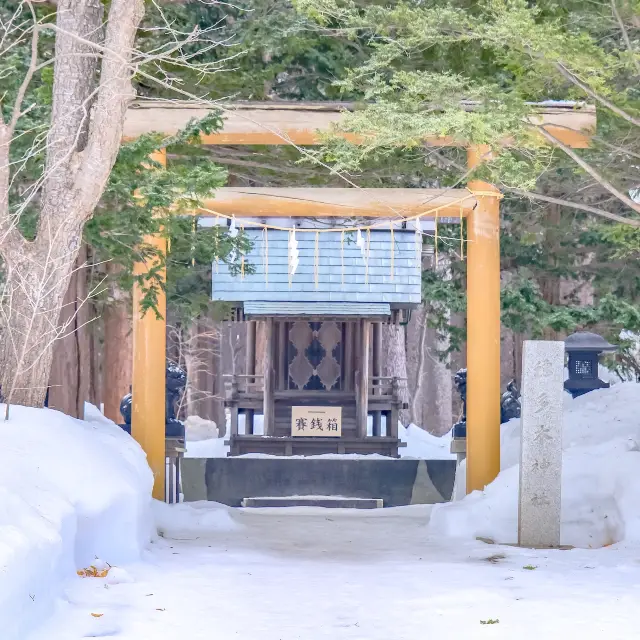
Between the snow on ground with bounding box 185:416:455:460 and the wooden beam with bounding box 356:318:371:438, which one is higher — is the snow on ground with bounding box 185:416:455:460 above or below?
below

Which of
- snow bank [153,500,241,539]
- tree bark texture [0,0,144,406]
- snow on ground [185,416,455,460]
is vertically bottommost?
snow on ground [185,416,455,460]

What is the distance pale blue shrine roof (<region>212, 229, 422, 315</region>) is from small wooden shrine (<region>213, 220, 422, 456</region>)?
0.02m

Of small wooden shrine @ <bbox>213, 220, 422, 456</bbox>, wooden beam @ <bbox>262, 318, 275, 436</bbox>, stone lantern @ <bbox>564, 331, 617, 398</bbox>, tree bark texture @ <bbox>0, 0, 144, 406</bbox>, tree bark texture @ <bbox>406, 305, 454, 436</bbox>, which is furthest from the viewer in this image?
tree bark texture @ <bbox>406, 305, 454, 436</bbox>

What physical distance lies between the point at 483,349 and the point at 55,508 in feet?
24.0

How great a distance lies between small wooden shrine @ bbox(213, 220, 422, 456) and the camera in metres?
19.0

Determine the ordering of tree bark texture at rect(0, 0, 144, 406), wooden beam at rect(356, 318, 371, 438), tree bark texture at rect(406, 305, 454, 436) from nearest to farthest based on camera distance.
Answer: tree bark texture at rect(0, 0, 144, 406)
wooden beam at rect(356, 318, 371, 438)
tree bark texture at rect(406, 305, 454, 436)

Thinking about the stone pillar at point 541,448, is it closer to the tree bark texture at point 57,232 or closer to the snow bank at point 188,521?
the snow bank at point 188,521

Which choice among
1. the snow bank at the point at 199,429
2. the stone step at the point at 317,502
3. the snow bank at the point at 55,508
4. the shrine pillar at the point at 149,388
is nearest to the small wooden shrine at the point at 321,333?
the stone step at the point at 317,502

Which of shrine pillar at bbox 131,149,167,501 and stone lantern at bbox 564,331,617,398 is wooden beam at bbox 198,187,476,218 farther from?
stone lantern at bbox 564,331,617,398

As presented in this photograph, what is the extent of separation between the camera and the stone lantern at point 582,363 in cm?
1545

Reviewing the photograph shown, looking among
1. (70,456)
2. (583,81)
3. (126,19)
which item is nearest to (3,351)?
(70,456)

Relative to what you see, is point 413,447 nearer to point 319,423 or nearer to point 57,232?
point 319,423

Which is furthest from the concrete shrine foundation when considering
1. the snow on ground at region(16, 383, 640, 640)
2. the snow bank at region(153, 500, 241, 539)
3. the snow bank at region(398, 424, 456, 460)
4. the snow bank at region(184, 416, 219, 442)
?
the snow bank at region(184, 416, 219, 442)

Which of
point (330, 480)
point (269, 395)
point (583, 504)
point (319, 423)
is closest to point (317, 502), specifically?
point (330, 480)
